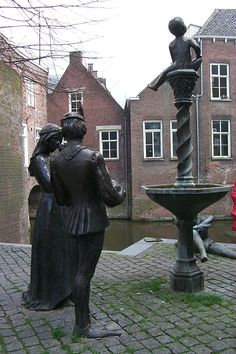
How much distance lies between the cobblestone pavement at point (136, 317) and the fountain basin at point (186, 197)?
3.17 ft

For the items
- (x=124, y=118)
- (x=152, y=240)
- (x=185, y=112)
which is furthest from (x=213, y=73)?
(x=185, y=112)

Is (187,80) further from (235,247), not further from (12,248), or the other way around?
(12,248)

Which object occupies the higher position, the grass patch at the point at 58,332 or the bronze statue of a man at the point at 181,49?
the bronze statue of a man at the point at 181,49

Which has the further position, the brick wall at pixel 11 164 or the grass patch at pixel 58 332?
the brick wall at pixel 11 164

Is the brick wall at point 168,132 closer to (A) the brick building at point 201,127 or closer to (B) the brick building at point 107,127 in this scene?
(A) the brick building at point 201,127

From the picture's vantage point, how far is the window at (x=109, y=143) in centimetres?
2512

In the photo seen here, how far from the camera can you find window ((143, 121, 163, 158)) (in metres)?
24.1

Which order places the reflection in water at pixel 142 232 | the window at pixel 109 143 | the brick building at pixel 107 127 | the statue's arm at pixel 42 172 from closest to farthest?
the statue's arm at pixel 42 172 → the reflection in water at pixel 142 232 → the brick building at pixel 107 127 → the window at pixel 109 143

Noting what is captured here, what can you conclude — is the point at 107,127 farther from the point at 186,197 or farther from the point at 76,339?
the point at 76,339

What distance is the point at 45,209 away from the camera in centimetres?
454

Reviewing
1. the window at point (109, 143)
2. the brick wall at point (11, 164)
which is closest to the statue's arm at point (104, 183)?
the brick wall at point (11, 164)

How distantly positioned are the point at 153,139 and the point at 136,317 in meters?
20.3

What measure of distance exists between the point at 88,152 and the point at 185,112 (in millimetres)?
2051

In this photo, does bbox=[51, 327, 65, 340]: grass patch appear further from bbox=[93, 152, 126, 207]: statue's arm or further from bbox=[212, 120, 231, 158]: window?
bbox=[212, 120, 231, 158]: window
